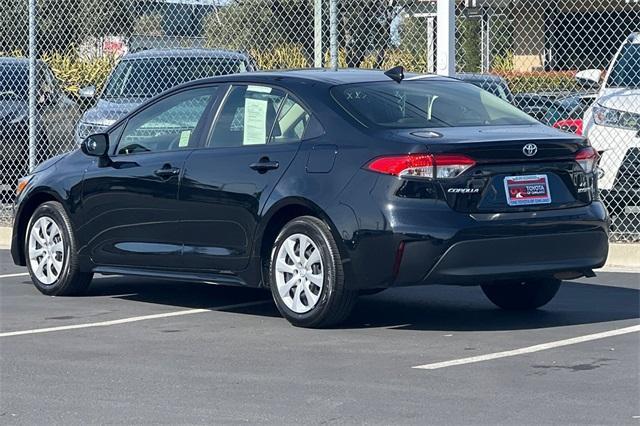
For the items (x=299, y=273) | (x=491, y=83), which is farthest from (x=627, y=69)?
(x=299, y=273)

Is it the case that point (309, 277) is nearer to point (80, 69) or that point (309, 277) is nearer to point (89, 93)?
point (89, 93)

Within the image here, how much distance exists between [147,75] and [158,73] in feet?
0.51

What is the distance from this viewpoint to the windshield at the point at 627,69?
538 inches

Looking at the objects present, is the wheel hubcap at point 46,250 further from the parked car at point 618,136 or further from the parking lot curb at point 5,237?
the parked car at point 618,136

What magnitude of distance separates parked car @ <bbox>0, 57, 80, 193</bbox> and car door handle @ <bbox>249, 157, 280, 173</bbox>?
7495mm

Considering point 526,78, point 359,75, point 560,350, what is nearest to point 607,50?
point 526,78

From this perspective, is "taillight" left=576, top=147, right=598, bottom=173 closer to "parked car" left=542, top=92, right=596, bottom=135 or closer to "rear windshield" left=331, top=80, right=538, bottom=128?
"rear windshield" left=331, top=80, right=538, bottom=128

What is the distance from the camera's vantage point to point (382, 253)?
8.02 m

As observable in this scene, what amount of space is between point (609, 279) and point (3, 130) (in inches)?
335

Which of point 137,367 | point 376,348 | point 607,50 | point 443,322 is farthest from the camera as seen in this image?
point 607,50

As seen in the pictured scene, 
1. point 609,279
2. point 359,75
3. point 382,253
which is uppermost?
point 359,75

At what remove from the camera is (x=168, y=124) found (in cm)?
958

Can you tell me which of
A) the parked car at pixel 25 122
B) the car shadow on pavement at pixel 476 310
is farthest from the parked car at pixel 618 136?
the parked car at pixel 25 122

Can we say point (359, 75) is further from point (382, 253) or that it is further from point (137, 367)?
point (137, 367)
